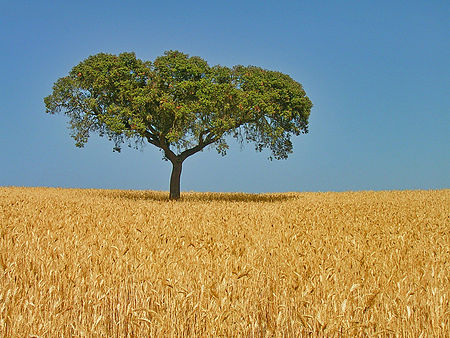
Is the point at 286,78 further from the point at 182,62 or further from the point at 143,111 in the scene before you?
the point at 143,111

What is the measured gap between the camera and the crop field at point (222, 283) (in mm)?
4188

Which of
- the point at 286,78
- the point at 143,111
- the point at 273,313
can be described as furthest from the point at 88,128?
the point at 273,313

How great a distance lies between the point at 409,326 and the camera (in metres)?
4.30

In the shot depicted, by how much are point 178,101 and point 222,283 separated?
2235 cm

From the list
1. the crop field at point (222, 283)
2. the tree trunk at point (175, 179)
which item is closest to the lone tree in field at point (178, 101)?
the tree trunk at point (175, 179)

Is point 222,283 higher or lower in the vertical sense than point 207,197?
lower

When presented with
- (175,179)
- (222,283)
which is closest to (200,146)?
(175,179)

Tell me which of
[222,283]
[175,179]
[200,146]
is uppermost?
[200,146]

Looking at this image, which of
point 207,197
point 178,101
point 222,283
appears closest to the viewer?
point 222,283

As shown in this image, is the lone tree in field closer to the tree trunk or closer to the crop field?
the tree trunk

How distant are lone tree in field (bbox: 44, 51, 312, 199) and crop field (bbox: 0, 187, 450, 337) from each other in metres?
14.5

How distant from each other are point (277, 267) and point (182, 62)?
73.9 ft

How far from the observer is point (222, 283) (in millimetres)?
5234

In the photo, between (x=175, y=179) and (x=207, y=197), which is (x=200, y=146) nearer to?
(x=175, y=179)
